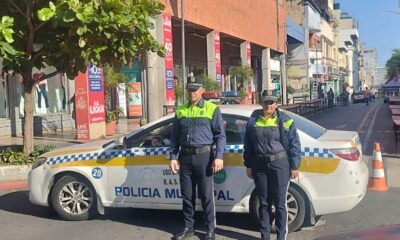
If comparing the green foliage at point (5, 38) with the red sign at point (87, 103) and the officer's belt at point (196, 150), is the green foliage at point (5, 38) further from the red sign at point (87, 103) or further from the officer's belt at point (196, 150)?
the red sign at point (87, 103)

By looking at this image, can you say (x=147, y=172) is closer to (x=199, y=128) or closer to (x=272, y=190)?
(x=199, y=128)

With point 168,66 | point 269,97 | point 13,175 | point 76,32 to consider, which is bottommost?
point 13,175

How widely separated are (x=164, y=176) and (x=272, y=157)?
1.65m

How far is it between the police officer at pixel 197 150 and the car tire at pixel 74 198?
5.02 feet

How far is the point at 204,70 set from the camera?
41.5 meters

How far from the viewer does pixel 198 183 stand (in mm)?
6055

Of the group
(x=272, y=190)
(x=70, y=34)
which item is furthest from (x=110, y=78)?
(x=272, y=190)

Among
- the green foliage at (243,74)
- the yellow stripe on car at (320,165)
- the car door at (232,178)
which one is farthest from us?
the green foliage at (243,74)

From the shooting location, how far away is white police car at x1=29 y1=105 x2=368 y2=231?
621 centimetres

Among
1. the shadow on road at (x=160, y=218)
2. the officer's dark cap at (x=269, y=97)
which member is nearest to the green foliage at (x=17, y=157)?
the shadow on road at (x=160, y=218)

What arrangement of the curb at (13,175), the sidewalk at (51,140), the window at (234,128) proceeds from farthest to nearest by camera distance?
the sidewalk at (51,140) → the curb at (13,175) → the window at (234,128)

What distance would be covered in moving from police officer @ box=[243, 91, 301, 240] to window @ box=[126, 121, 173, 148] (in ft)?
4.47

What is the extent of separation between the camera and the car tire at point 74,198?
279 inches

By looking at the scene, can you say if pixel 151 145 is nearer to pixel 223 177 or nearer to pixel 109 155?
pixel 109 155
